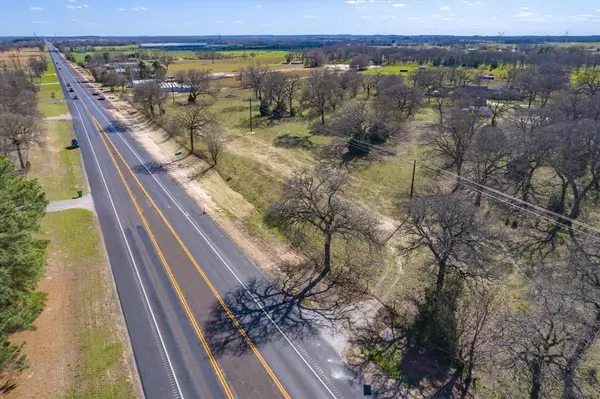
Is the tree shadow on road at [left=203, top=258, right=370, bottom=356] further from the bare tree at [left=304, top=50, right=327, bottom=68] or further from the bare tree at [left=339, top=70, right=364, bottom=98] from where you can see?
the bare tree at [left=304, top=50, right=327, bottom=68]

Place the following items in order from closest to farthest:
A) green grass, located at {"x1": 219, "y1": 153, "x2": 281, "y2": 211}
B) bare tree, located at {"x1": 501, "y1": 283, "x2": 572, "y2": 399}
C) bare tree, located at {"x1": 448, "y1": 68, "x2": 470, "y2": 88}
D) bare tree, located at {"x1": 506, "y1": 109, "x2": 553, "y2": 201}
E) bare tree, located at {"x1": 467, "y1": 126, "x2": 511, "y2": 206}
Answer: bare tree, located at {"x1": 501, "y1": 283, "x2": 572, "y2": 399}, bare tree, located at {"x1": 506, "y1": 109, "x2": 553, "y2": 201}, bare tree, located at {"x1": 467, "y1": 126, "x2": 511, "y2": 206}, green grass, located at {"x1": 219, "y1": 153, "x2": 281, "y2": 211}, bare tree, located at {"x1": 448, "y1": 68, "x2": 470, "y2": 88}

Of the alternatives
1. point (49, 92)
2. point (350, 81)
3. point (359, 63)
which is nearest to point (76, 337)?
point (350, 81)

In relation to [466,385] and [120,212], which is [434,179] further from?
[120,212]

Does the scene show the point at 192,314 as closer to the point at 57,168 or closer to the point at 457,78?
the point at 57,168

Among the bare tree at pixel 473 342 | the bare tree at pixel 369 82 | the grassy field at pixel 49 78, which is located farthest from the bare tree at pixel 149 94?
the grassy field at pixel 49 78

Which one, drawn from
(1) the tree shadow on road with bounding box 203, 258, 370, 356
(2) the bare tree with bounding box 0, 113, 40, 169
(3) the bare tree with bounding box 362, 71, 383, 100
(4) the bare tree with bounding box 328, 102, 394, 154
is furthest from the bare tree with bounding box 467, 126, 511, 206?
(2) the bare tree with bounding box 0, 113, 40, 169

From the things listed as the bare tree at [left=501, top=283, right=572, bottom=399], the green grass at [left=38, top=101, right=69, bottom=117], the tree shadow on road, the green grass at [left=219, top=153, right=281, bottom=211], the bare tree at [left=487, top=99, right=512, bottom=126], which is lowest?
the tree shadow on road

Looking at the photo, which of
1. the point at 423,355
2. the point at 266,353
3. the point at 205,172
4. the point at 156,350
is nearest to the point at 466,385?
the point at 423,355
